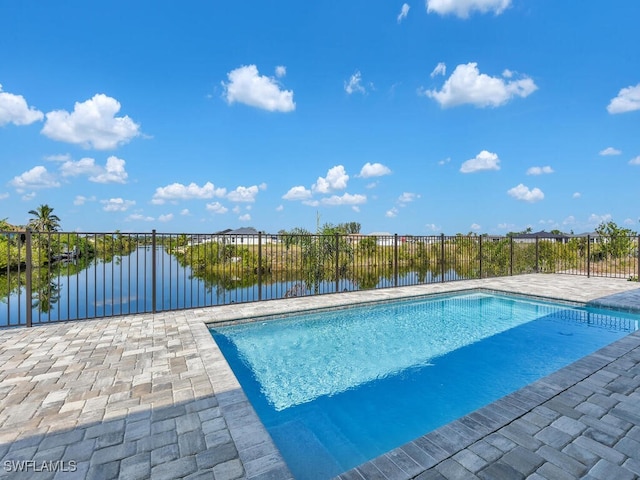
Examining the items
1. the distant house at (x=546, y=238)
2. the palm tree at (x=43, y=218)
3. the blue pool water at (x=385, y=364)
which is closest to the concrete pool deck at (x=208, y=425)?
the blue pool water at (x=385, y=364)

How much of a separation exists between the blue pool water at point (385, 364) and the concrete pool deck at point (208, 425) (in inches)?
17.0

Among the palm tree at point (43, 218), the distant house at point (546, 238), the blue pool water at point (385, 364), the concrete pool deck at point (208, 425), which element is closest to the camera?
the concrete pool deck at point (208, 425)

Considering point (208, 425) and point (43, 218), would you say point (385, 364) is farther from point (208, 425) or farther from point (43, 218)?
point (43, 218)

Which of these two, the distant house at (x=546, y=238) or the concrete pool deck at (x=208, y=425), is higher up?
the distant house at (x=546, y=238)

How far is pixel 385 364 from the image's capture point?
3.71m

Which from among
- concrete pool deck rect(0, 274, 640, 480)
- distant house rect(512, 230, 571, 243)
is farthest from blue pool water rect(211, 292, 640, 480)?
distant house rect(512, 230, 571, 243)

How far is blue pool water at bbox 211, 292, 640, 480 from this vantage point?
8.03ft

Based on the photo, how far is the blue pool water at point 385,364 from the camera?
245 cm

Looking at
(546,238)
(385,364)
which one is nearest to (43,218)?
(385,364)

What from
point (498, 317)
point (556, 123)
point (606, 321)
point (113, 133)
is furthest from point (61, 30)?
point (556, 123)

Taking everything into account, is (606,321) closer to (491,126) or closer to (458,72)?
(458,72)

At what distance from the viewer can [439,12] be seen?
905 cm

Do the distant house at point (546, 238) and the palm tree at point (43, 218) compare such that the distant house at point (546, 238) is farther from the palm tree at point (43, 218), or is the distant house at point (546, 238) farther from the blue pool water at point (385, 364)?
the palm tree at point (43, 218)

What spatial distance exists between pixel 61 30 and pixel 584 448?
10991mm
